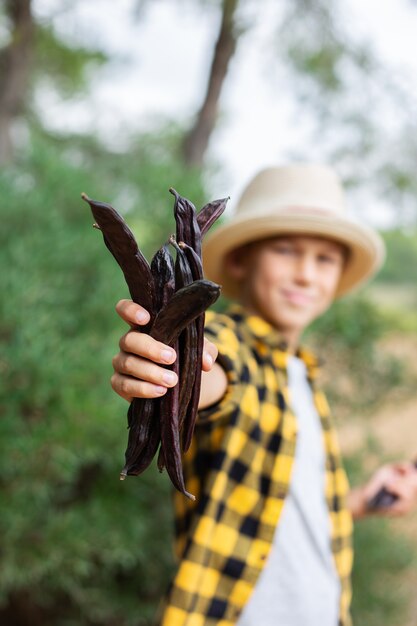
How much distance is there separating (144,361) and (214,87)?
404 cm

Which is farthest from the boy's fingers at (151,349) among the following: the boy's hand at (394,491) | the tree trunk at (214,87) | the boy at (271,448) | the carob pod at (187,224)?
the tree trunk at (214,87)

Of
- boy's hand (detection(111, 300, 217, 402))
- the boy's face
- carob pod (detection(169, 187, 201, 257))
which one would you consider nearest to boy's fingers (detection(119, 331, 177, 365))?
boy's hand (detection(111, 300, 217, 402))

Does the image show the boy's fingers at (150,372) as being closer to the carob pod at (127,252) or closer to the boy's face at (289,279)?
the carob pod at (127,252)

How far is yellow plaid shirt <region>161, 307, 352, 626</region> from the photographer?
4.33 ft

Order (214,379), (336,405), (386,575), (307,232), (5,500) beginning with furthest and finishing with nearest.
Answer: (336,405), (386,575), (5,500), (307,232), (214,379)

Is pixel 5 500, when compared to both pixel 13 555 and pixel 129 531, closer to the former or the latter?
pixel 13 555

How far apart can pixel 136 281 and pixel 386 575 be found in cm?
316

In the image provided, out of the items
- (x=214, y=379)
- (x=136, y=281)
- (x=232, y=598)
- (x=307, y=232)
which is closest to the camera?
(x=136, y=281)

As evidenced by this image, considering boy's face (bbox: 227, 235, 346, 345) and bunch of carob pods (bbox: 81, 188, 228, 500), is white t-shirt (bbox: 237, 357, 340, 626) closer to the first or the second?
boy's face (bbox: 227, 235, 346, 345)

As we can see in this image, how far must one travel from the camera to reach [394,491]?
1.84 meters

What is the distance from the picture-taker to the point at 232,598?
1.35m

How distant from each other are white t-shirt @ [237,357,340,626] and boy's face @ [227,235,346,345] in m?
0.19

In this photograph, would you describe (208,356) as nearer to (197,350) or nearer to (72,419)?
(197,350)

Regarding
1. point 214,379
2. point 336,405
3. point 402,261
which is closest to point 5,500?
point 214,379
